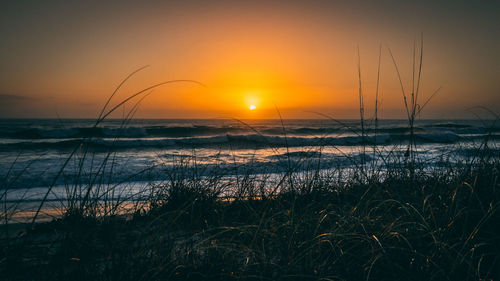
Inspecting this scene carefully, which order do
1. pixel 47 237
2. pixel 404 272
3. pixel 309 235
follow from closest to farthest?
1. pixel 404 272
2. pixel 309 235
3. pixel 47 237

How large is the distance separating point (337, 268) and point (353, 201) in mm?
1429

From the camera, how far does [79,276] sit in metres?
1.09

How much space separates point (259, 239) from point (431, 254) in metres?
0.81

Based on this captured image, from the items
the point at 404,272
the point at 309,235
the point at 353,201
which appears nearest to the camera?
the point at 404,272

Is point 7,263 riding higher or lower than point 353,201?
higher

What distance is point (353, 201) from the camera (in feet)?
8.17

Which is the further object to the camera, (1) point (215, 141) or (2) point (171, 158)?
(1) point (215, 141)

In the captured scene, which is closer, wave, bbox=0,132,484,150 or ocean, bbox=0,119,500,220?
ocean, bbox=0,119,500,220

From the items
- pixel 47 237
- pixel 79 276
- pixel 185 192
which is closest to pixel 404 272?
pixel 79 276

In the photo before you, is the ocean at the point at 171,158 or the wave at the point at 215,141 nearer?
the ocean at the point at 171,158

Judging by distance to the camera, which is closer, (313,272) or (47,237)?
(313,272)

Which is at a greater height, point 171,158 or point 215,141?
point 171,158

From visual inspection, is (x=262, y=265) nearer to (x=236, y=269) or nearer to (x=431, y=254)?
(x=236, y=269)

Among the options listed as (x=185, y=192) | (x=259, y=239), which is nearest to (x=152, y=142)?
(x=185, y=192)
